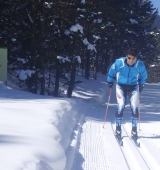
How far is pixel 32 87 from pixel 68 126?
392 inches

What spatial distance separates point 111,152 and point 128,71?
→ 83.2 inches

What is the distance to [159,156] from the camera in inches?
241

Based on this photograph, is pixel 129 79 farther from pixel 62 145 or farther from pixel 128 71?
pixel 62 145

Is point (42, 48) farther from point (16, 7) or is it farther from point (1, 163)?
point (1, 163)

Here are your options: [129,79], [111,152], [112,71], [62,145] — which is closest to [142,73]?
[129,79]

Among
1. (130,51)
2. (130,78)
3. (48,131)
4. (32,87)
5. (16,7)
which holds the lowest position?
(32,87)

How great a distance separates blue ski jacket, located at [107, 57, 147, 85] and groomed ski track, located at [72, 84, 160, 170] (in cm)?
127

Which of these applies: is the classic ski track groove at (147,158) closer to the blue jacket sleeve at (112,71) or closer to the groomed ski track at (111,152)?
the groomed ski track at (111,152)

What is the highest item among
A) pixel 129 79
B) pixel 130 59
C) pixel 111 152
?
pixel 130 59

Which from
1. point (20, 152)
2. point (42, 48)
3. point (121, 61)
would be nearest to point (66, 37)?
point (42, 48)

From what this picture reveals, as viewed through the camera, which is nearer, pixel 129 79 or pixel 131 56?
pixel 131 56

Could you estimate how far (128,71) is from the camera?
300 inches

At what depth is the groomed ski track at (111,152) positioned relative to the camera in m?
5.42

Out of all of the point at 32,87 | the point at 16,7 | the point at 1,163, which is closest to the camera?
the point at 1,163
